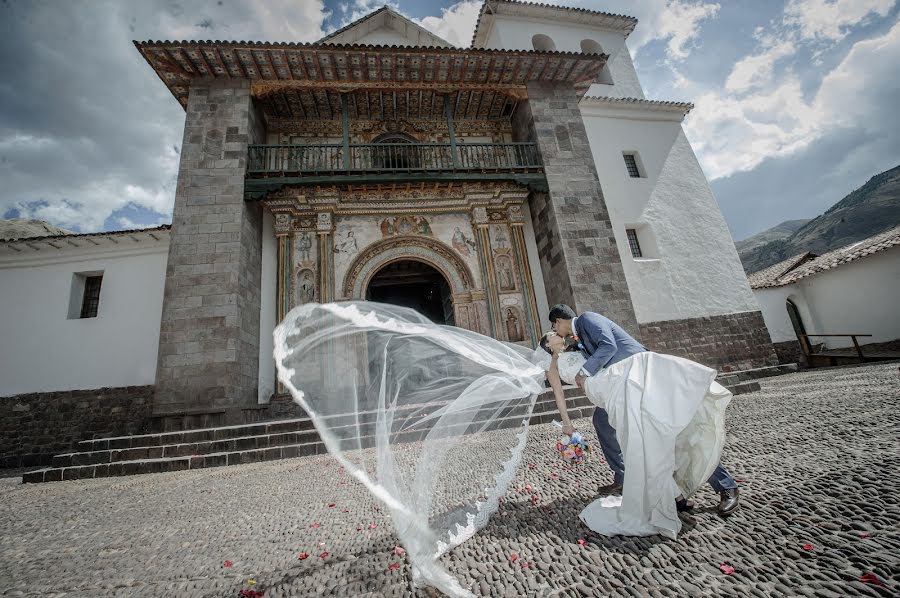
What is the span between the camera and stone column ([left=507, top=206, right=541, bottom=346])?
938 centimetres

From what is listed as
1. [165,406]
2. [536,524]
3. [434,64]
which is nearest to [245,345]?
[165,406]

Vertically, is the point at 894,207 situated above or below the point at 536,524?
above

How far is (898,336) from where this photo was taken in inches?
466

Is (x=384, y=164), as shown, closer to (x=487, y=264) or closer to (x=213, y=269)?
(x=487, y=264)

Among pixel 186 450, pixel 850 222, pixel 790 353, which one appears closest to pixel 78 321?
→ pixel 186 450

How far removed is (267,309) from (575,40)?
16.0 meters

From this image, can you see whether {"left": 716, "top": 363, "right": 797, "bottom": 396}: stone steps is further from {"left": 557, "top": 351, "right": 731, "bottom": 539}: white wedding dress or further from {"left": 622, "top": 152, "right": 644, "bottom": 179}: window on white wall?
{"left": 622, "top": 152, "right": 644, "bottom": 179}: window on white wall

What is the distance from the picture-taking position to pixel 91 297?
935 centimetres

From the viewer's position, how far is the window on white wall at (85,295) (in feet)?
29.7

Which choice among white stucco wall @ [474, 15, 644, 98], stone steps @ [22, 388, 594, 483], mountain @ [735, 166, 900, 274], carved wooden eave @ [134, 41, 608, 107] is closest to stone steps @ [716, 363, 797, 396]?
stone steps @ [22, 388, 594, 483]

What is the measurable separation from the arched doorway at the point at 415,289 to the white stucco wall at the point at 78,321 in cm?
561

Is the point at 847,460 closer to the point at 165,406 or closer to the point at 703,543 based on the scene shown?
the point at 703,543

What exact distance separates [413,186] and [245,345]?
18.7 feet

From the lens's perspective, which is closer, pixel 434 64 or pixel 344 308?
pixel 344 308
